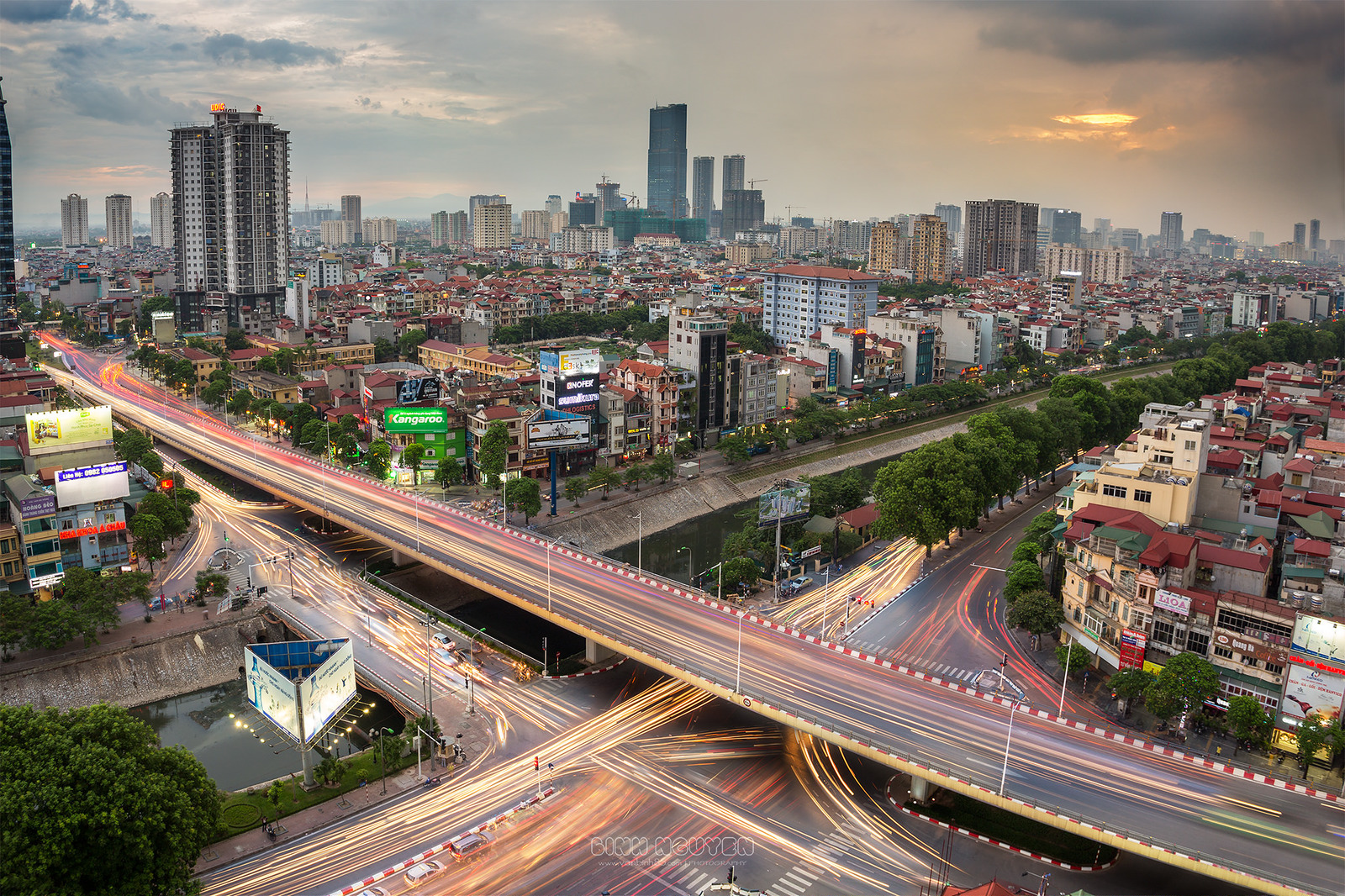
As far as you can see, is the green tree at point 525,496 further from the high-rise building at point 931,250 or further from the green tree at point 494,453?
the high-rise building at point 931,250

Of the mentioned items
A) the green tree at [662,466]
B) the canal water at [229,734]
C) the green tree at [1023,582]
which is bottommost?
the canal water at [229,734]

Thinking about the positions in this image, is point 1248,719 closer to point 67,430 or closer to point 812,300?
point 67,430

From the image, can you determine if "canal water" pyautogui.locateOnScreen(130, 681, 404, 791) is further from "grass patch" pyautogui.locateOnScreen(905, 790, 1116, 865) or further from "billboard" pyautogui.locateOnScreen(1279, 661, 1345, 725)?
"billboard" pyautogui.locateOnScreen(1279, 661, 1345, 725)

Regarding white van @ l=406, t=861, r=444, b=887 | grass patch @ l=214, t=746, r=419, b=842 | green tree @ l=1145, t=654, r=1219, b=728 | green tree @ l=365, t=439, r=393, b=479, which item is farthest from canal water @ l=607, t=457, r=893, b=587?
white van @ l=406, t=861, r=444, b=887

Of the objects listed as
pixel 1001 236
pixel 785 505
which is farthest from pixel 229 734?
pixel 1001 236

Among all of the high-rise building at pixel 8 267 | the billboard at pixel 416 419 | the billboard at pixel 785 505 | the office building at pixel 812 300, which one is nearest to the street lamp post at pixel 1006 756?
the billboard at pixel 785 505

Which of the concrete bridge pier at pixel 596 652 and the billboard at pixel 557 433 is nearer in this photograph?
the concrete bridge pier at pixel 596 652
